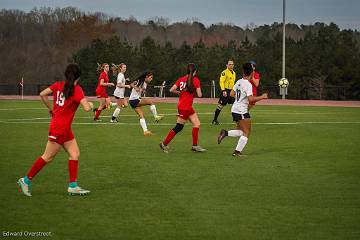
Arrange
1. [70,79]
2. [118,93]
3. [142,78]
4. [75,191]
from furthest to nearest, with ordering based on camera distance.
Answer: [118,93] < [142,78] < [75,191] < [70,79]

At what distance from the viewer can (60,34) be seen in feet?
364

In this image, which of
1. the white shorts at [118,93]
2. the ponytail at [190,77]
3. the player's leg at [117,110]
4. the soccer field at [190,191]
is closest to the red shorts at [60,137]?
the soccer field at [190,191]

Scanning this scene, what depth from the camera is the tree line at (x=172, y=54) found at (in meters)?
59.9

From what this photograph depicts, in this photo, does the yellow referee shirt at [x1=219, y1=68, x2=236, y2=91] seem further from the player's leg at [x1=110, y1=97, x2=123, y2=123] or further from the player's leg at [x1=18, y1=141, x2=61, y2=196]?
the player's leg at [x1=18, y1=141, x2=61, y2=196]

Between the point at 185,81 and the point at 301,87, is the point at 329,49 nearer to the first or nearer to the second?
the point at 301,87

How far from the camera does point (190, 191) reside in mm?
10266

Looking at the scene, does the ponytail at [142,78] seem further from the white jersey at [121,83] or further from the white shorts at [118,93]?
the white shorts at [118,93]

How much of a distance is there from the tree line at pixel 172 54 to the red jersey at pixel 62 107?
49034 millimetres

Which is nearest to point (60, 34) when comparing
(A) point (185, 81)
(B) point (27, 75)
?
(B) point (27, 75)

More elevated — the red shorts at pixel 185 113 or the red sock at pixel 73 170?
the red shorts at pixel 185 113

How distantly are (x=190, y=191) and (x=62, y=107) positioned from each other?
7.52 feet

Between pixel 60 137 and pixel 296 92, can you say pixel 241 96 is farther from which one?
pixel 296 92

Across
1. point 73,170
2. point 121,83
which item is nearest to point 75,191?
point 73,170

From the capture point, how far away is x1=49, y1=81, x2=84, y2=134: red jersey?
962cm
